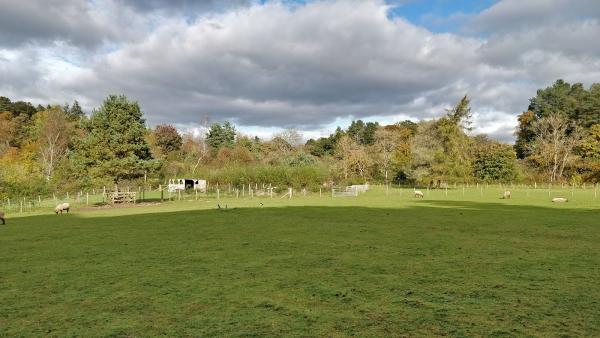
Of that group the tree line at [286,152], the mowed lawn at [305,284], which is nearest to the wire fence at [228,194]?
the tree line at [286,152]

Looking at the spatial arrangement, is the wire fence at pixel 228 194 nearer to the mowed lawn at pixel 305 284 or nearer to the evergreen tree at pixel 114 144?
the evergreen tree at pixel 114 144

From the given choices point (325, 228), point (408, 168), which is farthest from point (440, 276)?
point (408, 168)

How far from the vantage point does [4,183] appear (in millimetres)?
41594

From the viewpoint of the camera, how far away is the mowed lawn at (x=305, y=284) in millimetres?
5703

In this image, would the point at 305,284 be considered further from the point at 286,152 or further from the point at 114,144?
the point at 286,152

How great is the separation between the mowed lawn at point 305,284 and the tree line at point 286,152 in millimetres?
24883

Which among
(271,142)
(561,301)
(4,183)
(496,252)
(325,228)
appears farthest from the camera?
(271,142)

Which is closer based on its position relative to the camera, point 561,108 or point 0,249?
point 0,249

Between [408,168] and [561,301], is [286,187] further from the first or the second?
[561,301]

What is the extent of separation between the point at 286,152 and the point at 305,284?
79487 mm

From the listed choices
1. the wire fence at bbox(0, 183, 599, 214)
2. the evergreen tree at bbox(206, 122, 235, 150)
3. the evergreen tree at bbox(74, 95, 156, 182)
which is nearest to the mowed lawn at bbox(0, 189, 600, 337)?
the evergreen tree at bbox(74, 95, 156, 182)

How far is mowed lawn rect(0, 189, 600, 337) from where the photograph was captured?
5.70m

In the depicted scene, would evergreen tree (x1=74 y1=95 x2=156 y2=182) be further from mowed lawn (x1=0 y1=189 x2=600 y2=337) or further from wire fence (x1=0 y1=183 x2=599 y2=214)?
mowed lawn (x1=0 y1=189 x2=600 y2=337)

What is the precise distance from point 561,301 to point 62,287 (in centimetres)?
843
